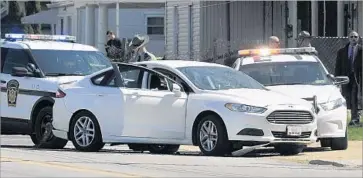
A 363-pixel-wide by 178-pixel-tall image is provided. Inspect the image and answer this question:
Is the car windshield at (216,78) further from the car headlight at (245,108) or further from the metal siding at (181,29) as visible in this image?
the metal siding at (181,29)

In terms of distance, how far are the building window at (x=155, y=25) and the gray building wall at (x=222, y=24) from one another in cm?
503

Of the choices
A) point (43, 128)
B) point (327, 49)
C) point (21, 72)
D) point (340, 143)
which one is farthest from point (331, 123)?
point (327, 49)

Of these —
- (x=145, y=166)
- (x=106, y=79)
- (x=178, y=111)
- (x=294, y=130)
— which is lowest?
(x=145, y=166)

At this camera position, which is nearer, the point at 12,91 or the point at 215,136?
the point at 215,136

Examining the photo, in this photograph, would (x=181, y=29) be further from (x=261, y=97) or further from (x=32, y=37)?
(x=261, y=97)

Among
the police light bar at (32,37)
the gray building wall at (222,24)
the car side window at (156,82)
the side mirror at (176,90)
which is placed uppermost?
the gray building wall at (222,24)

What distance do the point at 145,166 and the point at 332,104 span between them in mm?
3858

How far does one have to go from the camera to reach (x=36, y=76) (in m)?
14.7

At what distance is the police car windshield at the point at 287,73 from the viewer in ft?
48.3

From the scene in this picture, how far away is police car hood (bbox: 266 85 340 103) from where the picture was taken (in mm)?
13719

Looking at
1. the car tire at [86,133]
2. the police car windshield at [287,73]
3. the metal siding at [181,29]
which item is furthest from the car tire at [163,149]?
the metal siding at [181,29]

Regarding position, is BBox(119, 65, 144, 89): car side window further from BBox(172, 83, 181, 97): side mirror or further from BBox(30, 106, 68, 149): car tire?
BBox(30, 106, 68, 149): car tire

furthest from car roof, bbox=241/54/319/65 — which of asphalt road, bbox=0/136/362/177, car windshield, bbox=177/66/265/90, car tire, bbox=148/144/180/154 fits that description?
asphalt road, bbox=0/136/362/177

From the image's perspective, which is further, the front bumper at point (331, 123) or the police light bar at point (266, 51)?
the police light bar at point (266, 51)
